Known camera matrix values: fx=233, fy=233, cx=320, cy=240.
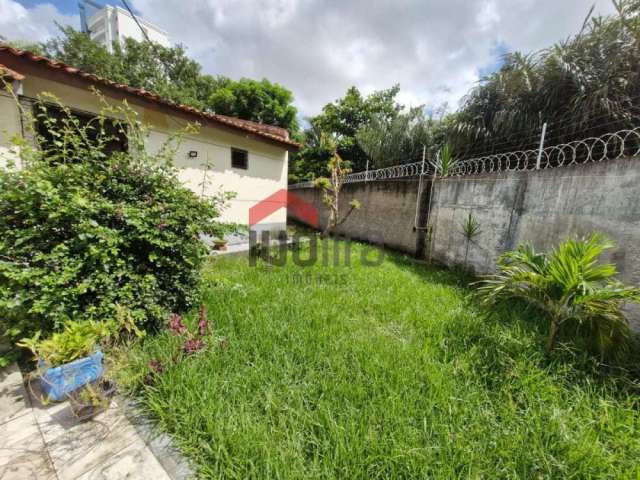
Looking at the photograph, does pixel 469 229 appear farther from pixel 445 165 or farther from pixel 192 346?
A: pixel 192 346

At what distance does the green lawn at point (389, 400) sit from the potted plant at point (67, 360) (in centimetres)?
39

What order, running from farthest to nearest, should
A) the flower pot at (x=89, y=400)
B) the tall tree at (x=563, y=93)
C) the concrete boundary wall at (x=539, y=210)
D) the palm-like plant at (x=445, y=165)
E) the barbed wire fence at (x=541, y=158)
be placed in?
1. the palm-like plant at (x=445, y=165)
2. the tall tree at (x=563, y=93)
3. the barbed wire fence at (x=541, y=158)
4. the concrete boundary wall at (x=539, y=210)
5. the flower pot at (x=89, y=400)

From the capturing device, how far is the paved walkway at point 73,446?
59.7 inches

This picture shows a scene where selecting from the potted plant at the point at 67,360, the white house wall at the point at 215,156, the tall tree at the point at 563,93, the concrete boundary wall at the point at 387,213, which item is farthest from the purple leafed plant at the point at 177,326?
the tall tree at the point at 563,93

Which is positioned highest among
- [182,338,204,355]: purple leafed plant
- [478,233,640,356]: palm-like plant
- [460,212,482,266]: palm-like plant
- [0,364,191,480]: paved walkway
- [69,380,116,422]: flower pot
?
[460,212,482,266]: palm-like plant

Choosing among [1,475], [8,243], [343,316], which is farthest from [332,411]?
[8,243]

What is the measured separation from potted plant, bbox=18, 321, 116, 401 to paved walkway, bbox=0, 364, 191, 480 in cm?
18

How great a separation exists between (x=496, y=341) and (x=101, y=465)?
3732mm

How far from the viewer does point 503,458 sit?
159 centimetres

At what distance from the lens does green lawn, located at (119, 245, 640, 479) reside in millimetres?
1540

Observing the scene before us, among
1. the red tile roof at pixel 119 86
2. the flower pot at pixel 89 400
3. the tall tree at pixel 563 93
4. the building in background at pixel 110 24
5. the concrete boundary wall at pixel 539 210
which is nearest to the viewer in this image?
the flower pot at pixel 89 400

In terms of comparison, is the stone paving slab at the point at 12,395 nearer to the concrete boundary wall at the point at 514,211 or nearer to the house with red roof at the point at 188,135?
the house with red roof at the point at 188,135

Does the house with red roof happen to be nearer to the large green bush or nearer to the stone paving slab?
the large green bush

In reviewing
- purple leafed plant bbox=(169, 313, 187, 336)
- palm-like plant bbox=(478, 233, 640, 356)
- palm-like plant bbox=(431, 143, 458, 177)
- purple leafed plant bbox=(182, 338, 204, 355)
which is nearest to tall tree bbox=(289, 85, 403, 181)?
palm-like plant bbox=(431, 143, 458, 177)
